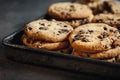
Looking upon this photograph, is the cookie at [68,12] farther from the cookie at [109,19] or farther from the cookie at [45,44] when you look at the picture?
the cookie at [45,44]

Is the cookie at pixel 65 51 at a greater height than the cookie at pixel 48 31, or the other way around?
the cookie at pixel 48 31

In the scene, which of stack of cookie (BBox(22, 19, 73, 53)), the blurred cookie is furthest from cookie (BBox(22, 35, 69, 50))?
the blurred cookie

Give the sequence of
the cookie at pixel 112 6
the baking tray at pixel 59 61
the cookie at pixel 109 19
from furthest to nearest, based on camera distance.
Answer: the cookie at pixel 112 6 < the cookie at pixel 109 19 < the baking tray at pixel 59 61

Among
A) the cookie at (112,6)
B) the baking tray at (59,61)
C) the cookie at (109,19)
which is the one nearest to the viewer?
the baking tray at (59,61)

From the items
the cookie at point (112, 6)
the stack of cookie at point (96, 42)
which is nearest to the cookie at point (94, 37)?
the stack of cookie at point (96, 42)

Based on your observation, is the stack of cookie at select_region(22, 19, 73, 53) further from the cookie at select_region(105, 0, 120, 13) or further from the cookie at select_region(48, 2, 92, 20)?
the cookie at select_region(105, 0, 120, 13)

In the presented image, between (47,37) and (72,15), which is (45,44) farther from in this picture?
(72,15)

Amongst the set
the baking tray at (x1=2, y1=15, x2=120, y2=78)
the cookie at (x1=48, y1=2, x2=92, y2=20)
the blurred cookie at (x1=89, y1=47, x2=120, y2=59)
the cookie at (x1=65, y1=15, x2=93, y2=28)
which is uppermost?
the cookie at (x1=48, y1=2, x2=92, y2=20)
